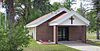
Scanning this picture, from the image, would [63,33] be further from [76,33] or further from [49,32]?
[49,32]

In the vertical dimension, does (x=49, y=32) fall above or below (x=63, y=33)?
above

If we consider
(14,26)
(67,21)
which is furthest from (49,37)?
(14,26)

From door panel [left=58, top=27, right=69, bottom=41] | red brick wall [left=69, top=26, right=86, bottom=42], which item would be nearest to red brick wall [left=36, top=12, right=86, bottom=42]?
red brick wall [left=69, top=26, right=86, bottom=42]

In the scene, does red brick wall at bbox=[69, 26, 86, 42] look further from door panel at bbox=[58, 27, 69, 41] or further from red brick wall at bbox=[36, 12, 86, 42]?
door panel at bbox=[58, 27, 69, 41]

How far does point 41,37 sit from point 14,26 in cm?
2022

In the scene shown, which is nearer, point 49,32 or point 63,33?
point 49,32

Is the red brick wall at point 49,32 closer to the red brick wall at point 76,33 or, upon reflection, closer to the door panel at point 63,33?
the red brick wall at point 76,33

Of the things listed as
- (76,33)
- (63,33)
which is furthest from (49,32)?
(76,33)

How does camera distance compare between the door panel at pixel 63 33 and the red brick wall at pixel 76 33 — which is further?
the door panel at pixel 63 33

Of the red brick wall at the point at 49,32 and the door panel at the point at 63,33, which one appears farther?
the door panel at the point at 63,33

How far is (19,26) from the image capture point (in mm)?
14266

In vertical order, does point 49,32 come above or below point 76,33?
above

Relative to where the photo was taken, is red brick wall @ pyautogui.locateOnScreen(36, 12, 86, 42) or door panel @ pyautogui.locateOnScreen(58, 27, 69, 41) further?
door panel @ pyautogui.locateOnScreen(58, 27, 69, 41)

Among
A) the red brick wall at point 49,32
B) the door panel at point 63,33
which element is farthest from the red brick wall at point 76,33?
the door panel at point 63,33
